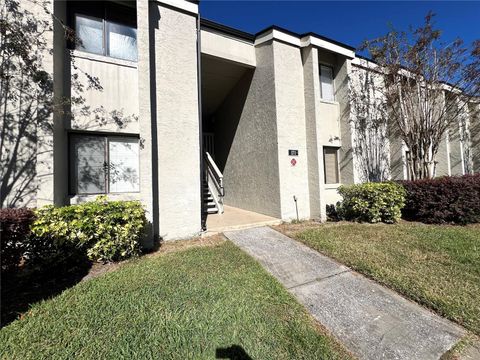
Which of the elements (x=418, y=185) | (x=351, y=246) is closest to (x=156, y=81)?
(x=351, y=246)

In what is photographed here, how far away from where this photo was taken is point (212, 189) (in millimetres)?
9852

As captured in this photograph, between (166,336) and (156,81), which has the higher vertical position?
(156,81)

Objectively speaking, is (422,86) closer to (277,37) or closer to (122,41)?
(277,37)

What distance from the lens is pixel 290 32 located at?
8078 mm

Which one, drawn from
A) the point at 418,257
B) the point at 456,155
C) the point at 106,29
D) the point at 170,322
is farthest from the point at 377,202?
the point at 456,155

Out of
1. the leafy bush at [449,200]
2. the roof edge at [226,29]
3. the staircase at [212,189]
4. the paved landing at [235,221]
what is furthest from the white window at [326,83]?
the paved landing at [235,221]

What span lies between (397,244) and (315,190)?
10.2ft

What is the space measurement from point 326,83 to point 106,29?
7.53 metres

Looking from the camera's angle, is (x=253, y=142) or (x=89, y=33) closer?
(x=89, y=33)

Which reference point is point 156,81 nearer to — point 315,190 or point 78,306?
point 78,306

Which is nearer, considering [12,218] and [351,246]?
[12,218]

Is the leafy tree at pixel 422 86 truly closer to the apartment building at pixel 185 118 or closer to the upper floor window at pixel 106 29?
the apartment building at pixel 185 118

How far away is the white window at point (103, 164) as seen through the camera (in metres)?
5.44

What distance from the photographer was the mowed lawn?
327 centimetres
